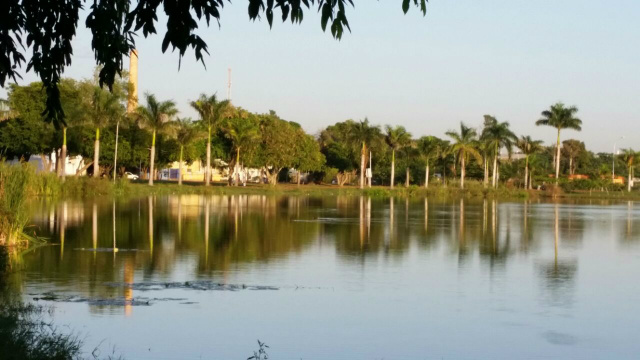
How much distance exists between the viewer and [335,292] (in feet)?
64.5

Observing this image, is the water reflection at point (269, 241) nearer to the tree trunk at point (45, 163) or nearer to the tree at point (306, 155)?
the tree trunk at point (45, 163)

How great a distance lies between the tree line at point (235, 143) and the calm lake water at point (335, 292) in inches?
1920

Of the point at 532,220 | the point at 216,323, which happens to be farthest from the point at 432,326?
the point at 532,220

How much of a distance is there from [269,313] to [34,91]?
73.6m

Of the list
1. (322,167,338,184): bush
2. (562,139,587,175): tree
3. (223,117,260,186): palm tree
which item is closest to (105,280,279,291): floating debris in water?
(223,117,260,186): palm tree

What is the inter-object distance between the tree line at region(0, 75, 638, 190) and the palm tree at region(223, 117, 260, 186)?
0.42 ft

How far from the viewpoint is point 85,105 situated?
8000 centimetres

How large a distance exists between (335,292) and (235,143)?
275 ft

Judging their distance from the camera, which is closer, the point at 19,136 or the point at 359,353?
the point at 359,353

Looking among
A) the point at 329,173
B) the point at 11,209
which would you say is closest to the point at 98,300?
the point at 11,209

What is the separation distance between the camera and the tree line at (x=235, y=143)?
82750mm

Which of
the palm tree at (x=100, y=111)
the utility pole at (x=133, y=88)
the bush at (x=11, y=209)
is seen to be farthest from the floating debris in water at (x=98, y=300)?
the utility pole at (x=133, y=88)

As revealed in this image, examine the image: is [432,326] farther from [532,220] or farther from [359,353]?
[532,220]

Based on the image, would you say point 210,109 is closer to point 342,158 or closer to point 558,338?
point 342,158
